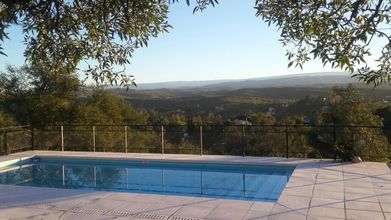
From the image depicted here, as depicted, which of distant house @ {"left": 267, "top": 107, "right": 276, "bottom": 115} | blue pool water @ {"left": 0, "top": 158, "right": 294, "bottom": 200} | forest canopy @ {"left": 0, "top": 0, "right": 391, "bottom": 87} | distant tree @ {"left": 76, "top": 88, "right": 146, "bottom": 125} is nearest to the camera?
forest canopy @ {"left": 0, "top": 0, "right": 391, "bottom": 87}

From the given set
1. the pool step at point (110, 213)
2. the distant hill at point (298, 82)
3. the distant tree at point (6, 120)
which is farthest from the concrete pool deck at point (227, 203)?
the distant hill at point (298, 82)

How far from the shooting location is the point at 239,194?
7.45 m

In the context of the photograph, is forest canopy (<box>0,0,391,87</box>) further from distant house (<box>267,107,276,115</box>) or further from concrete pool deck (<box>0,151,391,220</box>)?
distant house (<box>267,107,276,115</box>)

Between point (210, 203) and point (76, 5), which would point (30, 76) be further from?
point (76, 5)

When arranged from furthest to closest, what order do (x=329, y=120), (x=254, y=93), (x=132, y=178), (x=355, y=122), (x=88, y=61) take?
(x=254, y=93), (x=329, y=120), (x=355, y=122), (x=132, y=178), (x=88, y=61)

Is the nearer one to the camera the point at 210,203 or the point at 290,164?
the point at 210,203

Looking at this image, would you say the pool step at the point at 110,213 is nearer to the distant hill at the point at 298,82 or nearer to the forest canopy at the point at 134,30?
the forest canopy at the point at 134,30

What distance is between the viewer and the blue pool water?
307 inches

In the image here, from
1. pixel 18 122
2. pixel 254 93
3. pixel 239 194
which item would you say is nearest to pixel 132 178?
pixel 239 194

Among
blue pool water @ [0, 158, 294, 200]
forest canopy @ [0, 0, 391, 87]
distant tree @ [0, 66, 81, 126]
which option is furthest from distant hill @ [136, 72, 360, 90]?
forest canopy @ [0, 0, 391, 87]

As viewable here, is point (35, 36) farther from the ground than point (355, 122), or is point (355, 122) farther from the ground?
point (35, 36)

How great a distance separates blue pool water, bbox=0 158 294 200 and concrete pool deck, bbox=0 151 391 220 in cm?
85

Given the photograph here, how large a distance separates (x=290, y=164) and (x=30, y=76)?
1542cm

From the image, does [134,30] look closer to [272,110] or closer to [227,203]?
[227,203]
